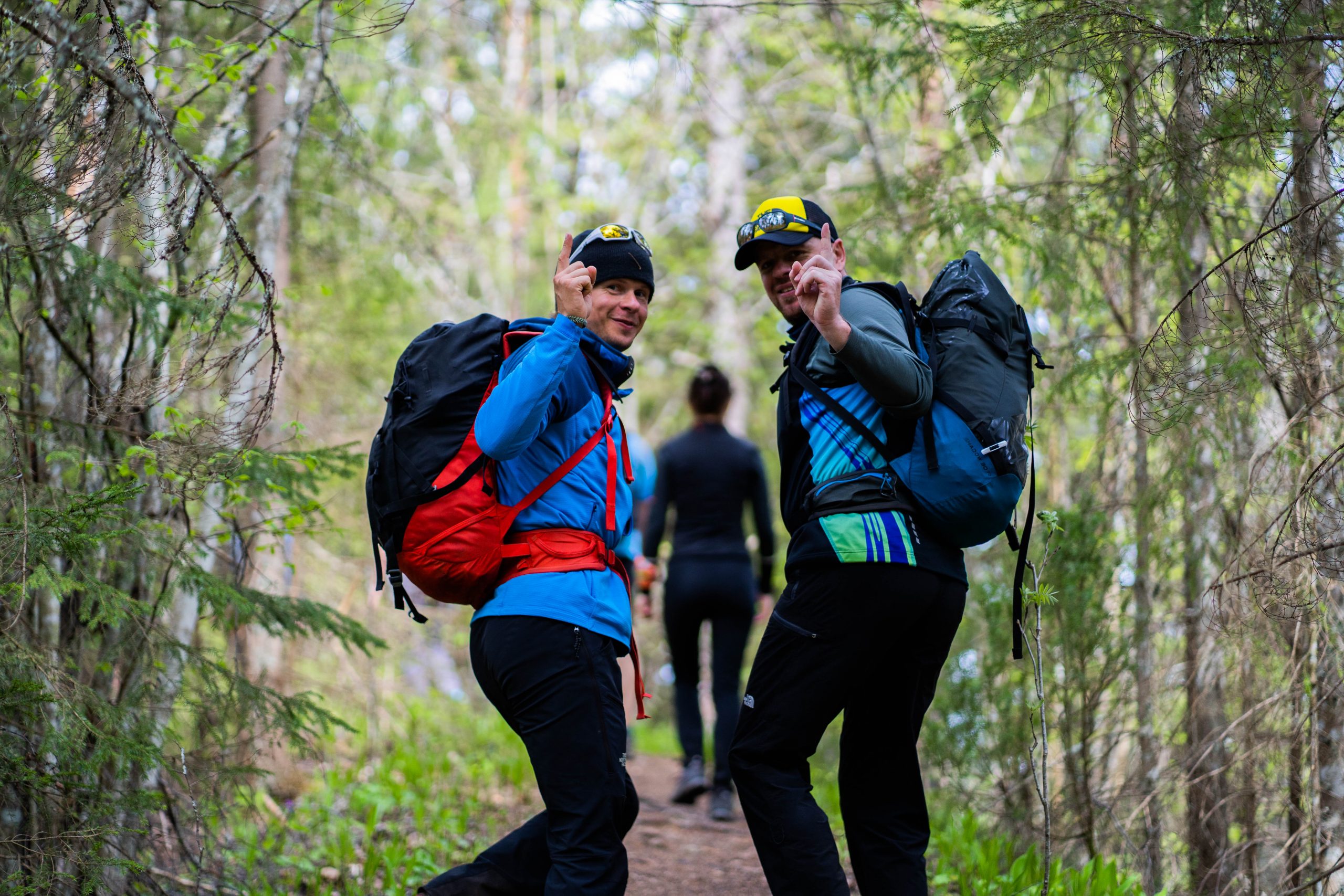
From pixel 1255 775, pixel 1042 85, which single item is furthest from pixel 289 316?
pixel 1255 775

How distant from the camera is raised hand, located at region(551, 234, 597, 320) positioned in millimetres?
2826

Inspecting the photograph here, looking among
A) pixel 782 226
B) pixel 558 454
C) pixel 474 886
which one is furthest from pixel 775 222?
pixel 474 886

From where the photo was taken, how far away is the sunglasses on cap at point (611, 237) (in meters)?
3.07

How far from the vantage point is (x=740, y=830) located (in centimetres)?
555

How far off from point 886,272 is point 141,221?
4283 mm

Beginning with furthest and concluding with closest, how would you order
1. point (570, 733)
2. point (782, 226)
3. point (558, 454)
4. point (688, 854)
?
point (688, 854), point (782, 226), point (558, 454), point (570, 733)

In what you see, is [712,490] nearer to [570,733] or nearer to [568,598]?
[568,598]

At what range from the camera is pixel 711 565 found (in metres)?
5.80

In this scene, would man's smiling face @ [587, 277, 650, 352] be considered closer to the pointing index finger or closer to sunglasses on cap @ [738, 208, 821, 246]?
the pointing index finger

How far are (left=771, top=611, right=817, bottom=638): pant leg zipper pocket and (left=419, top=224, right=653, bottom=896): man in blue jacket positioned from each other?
1.46ft

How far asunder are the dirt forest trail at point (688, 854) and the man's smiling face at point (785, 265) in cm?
252

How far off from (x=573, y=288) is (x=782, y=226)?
69cm

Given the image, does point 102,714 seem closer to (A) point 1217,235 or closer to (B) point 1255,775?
(B) point 1255,775

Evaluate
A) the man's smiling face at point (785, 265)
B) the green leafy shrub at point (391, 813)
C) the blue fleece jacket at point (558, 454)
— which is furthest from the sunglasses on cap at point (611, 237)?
the green leafy shrub at point (391, 813)
